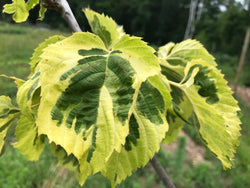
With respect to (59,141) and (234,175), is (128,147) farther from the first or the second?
(234,175)

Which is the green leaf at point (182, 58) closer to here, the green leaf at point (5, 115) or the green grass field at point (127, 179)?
the green leaf at point (5, 115)

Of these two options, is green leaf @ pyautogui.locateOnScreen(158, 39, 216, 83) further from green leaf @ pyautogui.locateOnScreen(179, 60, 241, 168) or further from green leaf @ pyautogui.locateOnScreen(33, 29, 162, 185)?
green leaf @ pyautogui.locateOnScreen(33, 29, 162, 185)

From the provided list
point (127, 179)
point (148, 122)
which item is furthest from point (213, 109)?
point (127, 179)

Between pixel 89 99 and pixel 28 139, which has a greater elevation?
pixel 89 99

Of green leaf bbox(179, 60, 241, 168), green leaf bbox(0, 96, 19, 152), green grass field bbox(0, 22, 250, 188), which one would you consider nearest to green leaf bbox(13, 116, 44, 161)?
green leaf bbox(0, 96, 19, 152)

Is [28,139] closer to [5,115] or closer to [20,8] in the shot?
[5,115]

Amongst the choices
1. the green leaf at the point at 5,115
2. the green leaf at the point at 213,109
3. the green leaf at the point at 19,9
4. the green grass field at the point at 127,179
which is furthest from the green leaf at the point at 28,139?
the green grass field at the point at 127,179
